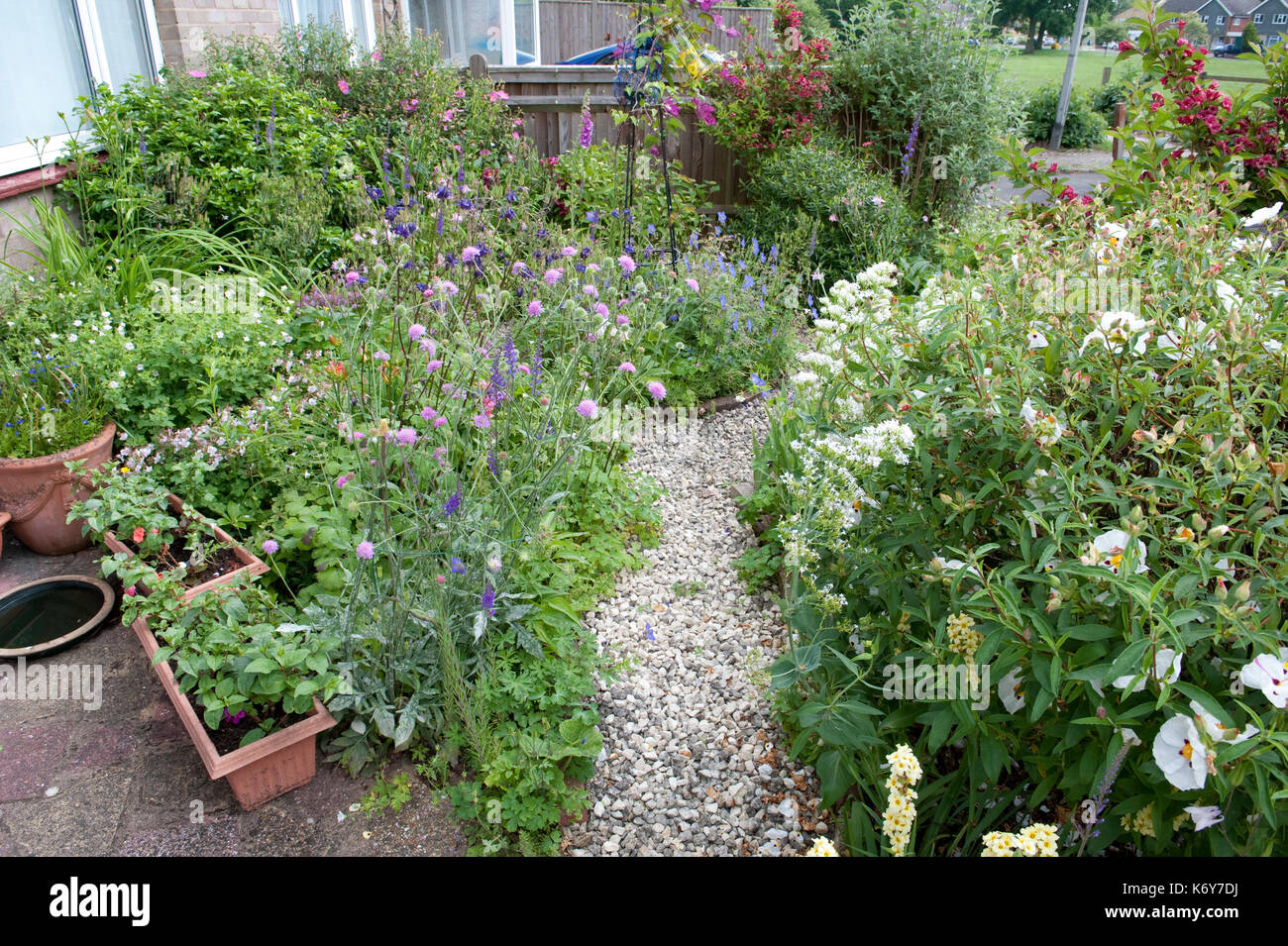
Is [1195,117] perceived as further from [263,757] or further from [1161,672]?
[263,757]

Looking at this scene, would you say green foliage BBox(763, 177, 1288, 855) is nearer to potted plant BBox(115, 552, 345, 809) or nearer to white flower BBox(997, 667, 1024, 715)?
white flower BBox(997, 667, 1024, 715)

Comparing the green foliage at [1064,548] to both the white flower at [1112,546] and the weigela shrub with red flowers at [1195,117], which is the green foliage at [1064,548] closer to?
the white flower at [1112,546]

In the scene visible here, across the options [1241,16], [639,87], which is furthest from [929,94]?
[1241,16]

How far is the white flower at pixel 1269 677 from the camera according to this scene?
44.1 inches

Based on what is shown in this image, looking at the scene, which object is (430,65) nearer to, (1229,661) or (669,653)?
(669,653)

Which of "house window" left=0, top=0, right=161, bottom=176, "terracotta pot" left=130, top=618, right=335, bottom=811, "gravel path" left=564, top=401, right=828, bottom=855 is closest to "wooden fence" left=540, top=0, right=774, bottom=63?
"house window" left=0, top=0, right=161, bottom=176

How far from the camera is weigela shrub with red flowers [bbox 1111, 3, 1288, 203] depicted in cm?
319

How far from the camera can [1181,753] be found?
1.21m

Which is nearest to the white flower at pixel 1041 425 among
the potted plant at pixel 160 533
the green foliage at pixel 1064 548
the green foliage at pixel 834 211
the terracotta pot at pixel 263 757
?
the green foliage at pixel 1064 548

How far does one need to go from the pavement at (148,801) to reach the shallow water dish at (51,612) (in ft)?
0.73

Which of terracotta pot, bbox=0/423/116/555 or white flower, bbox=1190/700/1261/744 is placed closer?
white flower, bbox=1190/700/1261/744

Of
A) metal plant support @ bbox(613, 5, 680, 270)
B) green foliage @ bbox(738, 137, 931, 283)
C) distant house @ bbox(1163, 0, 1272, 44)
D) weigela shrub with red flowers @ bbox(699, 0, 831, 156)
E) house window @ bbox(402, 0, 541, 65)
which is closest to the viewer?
distant house @ bbox(1163, 0, 1272, 44)

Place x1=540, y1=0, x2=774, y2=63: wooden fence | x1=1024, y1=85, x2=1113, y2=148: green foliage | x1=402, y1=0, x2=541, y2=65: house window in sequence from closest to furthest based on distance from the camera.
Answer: x1=402, y1=0, x2=541, y2=65: house window
x1=540, y1=0, x2=774, y2=63: wooden fence
x1=1024, y1=85, x2=1113, y2=148: green foliage

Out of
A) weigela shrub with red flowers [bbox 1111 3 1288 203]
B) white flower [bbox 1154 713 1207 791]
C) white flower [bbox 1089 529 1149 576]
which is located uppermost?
weigela shrub with red flowers [bbox 1111 3 1288 203]
